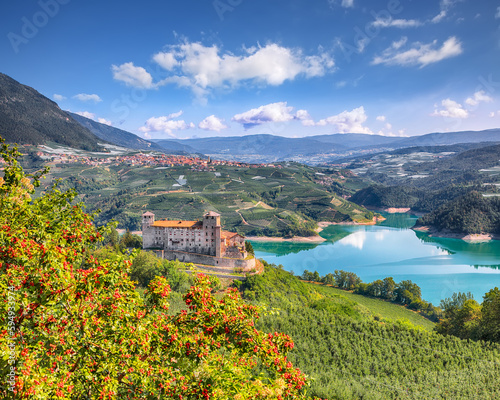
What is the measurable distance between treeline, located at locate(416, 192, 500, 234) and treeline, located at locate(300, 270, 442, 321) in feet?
166

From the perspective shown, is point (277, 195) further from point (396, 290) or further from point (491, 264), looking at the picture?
point (396, 290)

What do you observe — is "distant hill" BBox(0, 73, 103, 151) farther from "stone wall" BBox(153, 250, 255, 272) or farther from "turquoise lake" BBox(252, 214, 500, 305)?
"stone wall" BBox(153, 250, 255, 272)

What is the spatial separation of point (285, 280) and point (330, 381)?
22.3m

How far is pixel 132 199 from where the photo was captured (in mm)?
93500

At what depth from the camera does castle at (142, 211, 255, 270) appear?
3200 cm

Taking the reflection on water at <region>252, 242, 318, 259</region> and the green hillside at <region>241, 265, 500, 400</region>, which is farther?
the reflection on water at <region>252, 242, 318, 259</region>

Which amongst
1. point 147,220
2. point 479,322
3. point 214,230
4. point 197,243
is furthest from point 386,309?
point 147,220

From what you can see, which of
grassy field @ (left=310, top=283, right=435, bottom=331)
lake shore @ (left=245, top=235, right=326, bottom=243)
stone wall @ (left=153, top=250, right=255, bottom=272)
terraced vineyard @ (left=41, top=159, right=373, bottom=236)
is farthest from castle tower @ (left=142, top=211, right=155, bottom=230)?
lake shore @ (left=245, top=235, right=326, bottom=243)

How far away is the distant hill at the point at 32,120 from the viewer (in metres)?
124

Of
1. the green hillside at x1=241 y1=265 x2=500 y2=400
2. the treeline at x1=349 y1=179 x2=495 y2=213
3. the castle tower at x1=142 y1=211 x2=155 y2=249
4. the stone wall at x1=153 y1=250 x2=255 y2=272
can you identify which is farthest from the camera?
the treeline at x1=349 y1=179 x2=495 y2=213

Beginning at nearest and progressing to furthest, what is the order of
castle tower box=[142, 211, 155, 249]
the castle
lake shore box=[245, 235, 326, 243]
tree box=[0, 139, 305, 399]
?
tree box=[0, 139, 305, 399]
the castle
castle tower box=[142, 211, 155, 249]
lake shore box=[245, 235, 326, 243]

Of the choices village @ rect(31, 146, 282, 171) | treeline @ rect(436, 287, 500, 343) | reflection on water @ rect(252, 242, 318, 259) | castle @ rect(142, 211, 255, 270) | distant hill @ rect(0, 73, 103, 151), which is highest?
distant hill @ rect(0, 73, 103, 151)

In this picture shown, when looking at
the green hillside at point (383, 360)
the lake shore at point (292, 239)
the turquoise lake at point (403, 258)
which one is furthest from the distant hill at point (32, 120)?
the green hillside at point (383, 360)

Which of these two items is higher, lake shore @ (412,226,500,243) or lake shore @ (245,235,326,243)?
lake shore @ (412,226,500,243)
